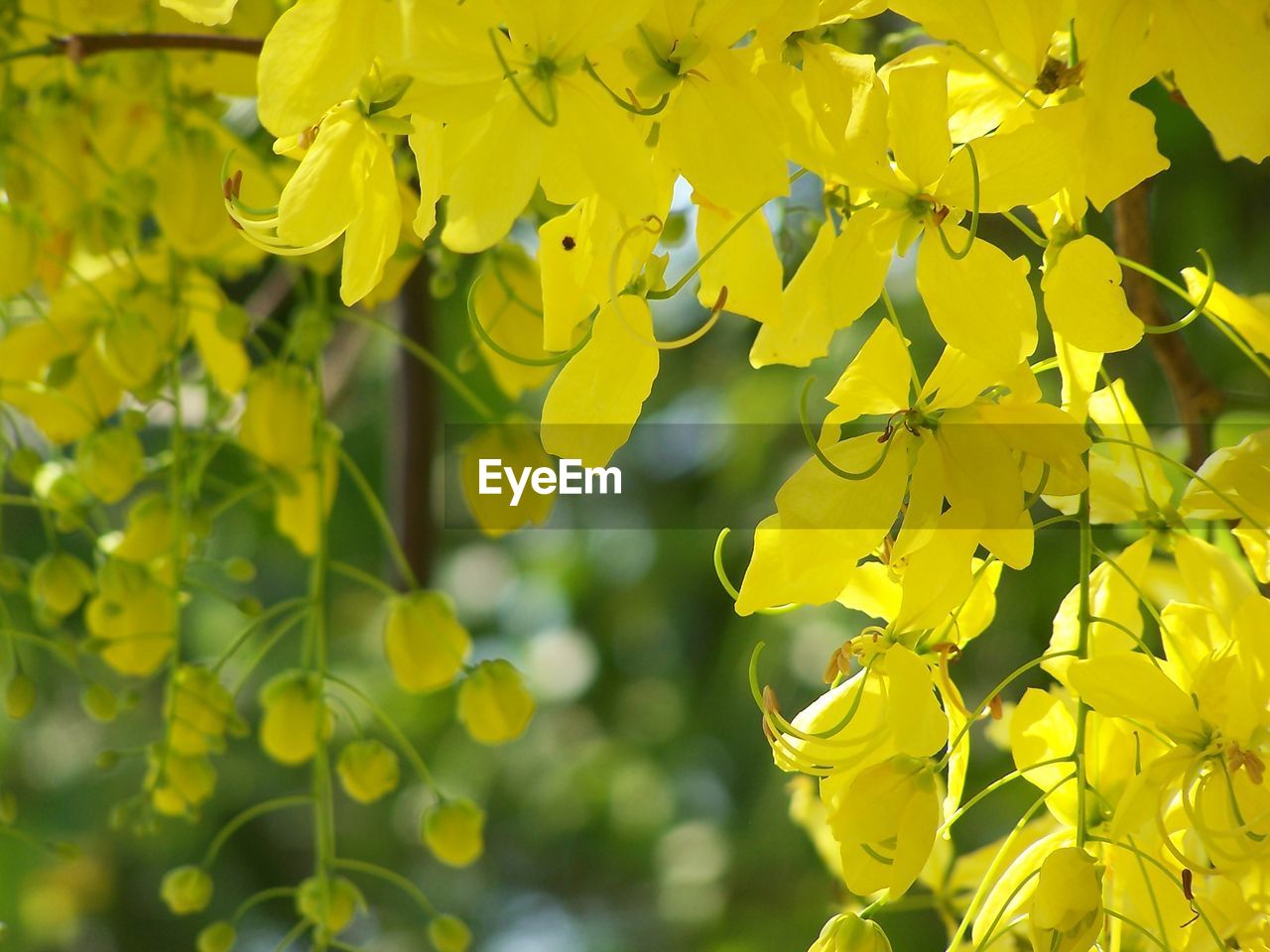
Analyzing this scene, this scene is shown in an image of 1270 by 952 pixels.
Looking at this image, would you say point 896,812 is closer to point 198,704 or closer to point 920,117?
point 920,117

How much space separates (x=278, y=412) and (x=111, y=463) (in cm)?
5

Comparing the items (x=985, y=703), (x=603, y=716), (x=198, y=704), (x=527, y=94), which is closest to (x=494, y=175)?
(x=527, y=94)

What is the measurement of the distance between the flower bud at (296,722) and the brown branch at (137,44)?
0.58 feet

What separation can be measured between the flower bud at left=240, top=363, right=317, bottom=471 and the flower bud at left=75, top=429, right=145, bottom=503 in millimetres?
32

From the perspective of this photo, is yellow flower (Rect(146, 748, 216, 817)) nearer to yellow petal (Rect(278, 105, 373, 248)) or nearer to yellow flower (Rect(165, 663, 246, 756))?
yellow flower (Rect(165, 663, 246, 756))

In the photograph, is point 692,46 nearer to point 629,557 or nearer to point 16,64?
point 16,64

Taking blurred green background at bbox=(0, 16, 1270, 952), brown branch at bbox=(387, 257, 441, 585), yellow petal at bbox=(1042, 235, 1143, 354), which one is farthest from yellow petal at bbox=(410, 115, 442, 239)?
blurred green background at bbox=(0, 16, 1270, 952)

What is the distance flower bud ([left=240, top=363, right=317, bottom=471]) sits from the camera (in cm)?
44

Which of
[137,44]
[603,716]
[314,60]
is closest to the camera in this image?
[314,60]

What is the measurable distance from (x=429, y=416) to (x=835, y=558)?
43 centimetres

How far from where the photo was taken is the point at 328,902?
0.43 m

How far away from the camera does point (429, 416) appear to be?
679 mm

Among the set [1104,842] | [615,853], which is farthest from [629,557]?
[1104,842]

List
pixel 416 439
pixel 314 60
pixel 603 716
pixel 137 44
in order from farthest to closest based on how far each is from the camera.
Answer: pixel 603 716
pixel 416 439
pixel 137 44
pixel 314 60
